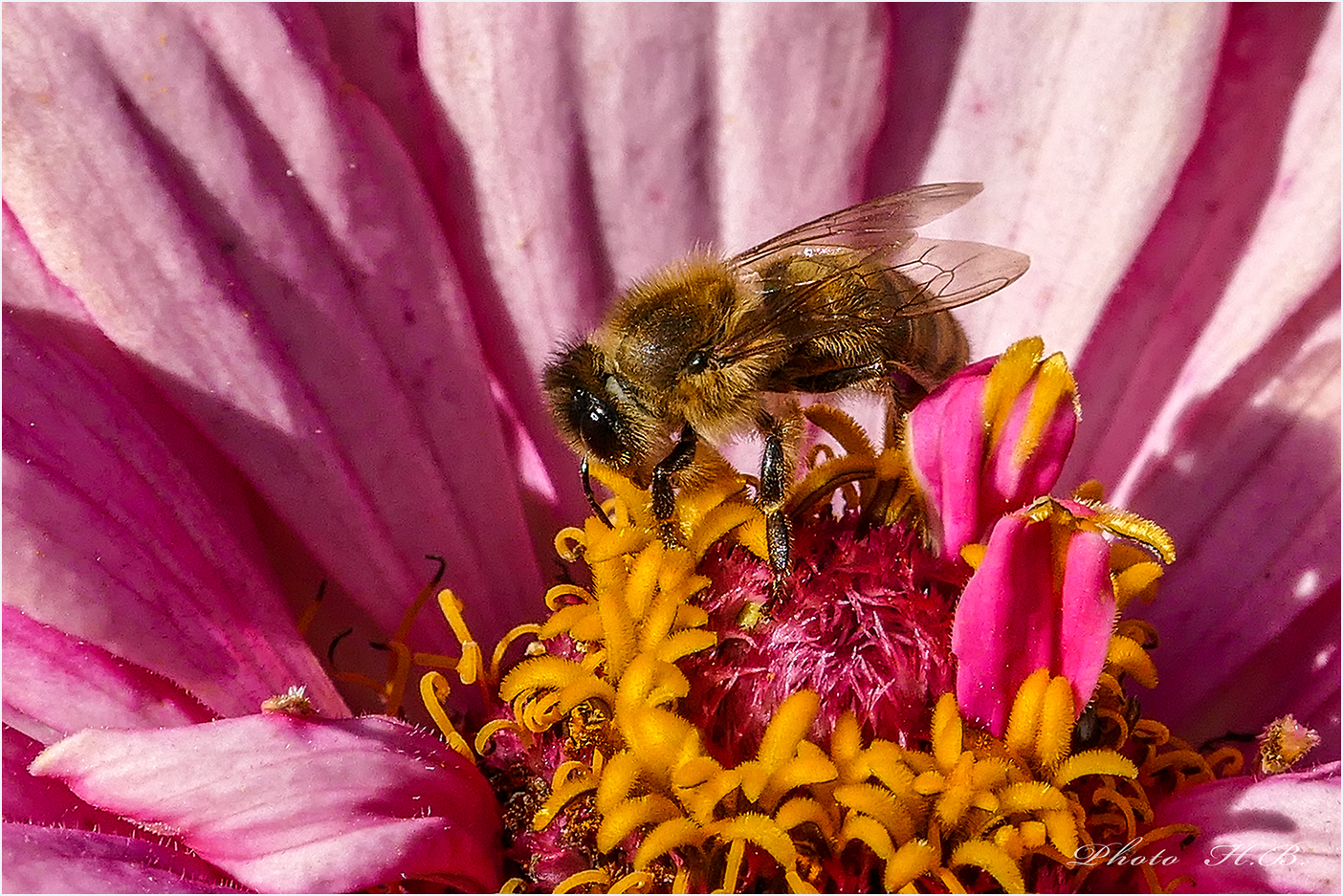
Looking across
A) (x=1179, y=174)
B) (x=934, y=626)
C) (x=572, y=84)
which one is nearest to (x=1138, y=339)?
(x=1179, y=174)

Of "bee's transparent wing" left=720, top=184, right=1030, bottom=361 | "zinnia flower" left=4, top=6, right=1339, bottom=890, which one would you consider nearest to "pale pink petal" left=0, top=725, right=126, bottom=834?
"zinnia flower" left=4, top=6, right=1339, bottom=890

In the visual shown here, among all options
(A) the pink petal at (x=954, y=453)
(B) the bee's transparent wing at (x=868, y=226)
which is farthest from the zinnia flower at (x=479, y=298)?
(B) the bee's transparent wing at (x=868, y=226)

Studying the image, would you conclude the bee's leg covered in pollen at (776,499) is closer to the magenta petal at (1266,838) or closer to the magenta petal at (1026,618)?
the magenta petal at (1026,618)

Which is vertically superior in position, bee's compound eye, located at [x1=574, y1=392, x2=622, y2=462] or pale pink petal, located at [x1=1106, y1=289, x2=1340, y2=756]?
bee's compound eye, located at [x1=574, y1=392, x2=622, y2=462]

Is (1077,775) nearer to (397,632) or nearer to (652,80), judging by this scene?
(397,632)

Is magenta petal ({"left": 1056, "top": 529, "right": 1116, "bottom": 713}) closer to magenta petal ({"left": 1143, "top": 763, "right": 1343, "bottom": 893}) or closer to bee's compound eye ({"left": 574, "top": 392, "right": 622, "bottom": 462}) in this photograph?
magenta petal ({"left": 1143, "top": 763, "right": 1343, "bottom": 893})

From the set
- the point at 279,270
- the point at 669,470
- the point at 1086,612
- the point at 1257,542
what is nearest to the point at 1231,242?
the point at 1257,542
